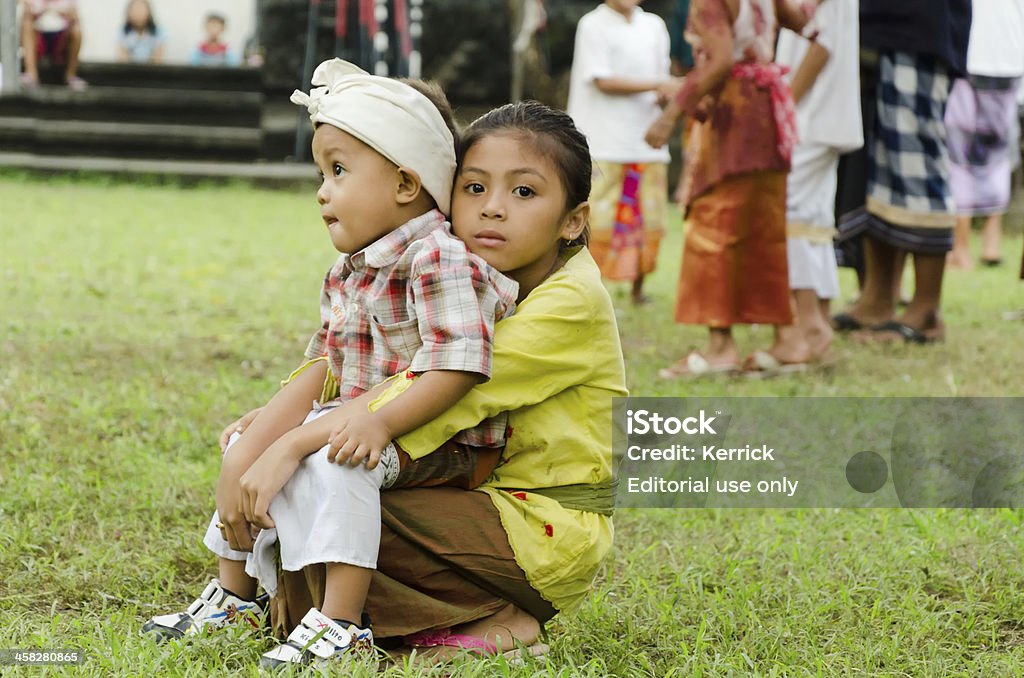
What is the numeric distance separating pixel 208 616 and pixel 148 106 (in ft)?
40.6

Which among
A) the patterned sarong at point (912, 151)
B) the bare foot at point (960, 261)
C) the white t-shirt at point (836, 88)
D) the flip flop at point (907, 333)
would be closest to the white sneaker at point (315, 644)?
the white t-shirt at point (836, 88)

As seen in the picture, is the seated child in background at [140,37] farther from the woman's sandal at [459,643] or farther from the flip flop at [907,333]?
the woman's sandal at [459,643]

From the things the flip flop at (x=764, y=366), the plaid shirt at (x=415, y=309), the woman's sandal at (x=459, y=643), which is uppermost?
the plaid shirt at (x=415, y=309)

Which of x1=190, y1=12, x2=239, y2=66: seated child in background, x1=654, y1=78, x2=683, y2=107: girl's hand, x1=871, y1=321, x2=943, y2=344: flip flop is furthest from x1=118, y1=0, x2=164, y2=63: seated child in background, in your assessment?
x1=871, y1=321, x2=943, y2=344: flip flop

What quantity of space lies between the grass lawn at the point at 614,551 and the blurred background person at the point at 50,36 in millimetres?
9323

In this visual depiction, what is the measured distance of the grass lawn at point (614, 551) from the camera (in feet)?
7.55

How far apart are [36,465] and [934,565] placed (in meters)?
2.11

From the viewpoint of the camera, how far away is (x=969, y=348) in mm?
5324

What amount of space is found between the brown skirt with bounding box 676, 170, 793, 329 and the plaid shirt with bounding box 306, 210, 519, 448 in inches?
94.4

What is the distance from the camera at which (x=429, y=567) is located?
2219 millimetres

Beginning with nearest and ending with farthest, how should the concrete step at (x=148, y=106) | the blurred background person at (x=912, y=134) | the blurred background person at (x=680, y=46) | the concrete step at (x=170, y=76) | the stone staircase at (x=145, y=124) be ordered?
the blurred background person at (x=912, y=134), the blurred background person at (x=680, y=46), the stone staircase at (x=145, y=124), the concrete step at (x=148, y=106), the concrete step at (x=170, y=76)

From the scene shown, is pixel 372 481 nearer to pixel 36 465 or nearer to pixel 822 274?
pixel 36 465

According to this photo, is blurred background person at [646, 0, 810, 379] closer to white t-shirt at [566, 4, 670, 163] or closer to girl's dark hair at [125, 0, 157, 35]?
white t-shirt at [566, 4, 670, 163]

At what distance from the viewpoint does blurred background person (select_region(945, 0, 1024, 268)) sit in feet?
24.3
